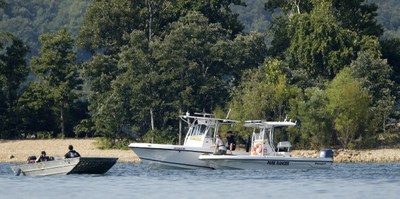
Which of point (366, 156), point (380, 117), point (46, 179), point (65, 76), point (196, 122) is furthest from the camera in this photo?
point (65, 76)

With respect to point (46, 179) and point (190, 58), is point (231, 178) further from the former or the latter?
point (190, 58)

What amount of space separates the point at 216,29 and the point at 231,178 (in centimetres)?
3638

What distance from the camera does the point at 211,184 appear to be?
54.7 meters

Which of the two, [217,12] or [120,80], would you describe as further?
[217,12]

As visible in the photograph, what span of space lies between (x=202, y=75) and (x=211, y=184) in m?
39.6

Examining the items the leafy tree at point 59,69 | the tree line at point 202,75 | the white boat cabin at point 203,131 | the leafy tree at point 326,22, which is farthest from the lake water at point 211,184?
the leafy tree at point 59,69

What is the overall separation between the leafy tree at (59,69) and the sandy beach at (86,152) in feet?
10.1

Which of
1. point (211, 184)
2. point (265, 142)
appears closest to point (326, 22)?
point (265, 142)

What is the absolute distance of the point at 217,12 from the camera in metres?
102

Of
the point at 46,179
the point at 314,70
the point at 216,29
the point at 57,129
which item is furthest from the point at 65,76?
the point at 46,179

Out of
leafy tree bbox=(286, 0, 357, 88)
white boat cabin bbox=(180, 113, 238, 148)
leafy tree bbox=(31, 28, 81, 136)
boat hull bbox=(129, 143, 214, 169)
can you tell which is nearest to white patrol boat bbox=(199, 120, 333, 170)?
boat hull bbox=(129, 143, 214, 169)

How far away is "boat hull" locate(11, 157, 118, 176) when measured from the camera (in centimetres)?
6006

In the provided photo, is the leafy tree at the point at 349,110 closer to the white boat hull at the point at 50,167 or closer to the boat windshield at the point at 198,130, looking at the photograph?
the boat windshield at the point at 198,130

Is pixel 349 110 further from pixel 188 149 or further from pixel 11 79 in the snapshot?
pixel 11 79
